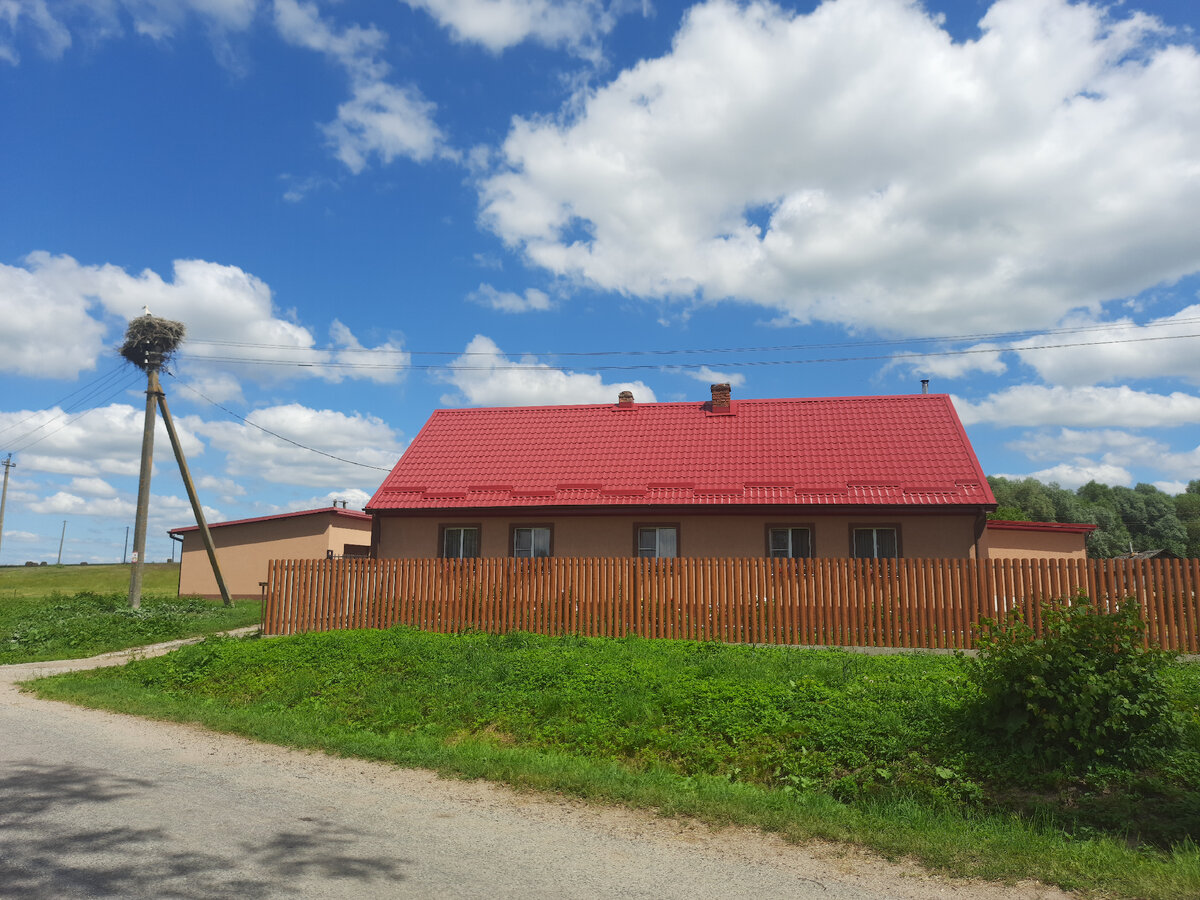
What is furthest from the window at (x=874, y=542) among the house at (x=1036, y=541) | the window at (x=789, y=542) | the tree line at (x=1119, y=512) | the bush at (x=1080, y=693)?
the tree line at (x=1119, y=512)

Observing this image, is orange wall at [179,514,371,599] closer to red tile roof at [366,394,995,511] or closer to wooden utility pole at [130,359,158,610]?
wooden utility pole at [130,359,158,610]

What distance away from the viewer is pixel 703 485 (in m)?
→ 18.0

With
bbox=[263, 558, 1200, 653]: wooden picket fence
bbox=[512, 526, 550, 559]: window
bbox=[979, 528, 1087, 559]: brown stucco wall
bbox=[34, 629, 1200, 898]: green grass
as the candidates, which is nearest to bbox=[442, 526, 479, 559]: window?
bbox=[512, 526, 550, 559]: window

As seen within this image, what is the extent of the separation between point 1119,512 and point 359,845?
106m

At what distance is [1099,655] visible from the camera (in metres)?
6.52

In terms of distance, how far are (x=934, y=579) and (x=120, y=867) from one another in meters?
11.9

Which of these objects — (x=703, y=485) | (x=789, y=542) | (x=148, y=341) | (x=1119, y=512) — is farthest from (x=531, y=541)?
(x=1119, y=512)

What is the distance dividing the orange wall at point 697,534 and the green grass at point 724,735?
17.5 ft

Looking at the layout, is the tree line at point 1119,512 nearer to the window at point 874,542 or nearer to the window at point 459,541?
the window at point 874,542

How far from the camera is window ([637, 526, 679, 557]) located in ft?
59.0

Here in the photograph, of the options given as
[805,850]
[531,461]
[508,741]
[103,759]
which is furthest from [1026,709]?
[531,461]

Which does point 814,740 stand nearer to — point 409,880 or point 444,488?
point 409,880

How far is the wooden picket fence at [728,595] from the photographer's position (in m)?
12.5

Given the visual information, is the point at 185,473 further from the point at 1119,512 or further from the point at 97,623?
the point at 1119,512
